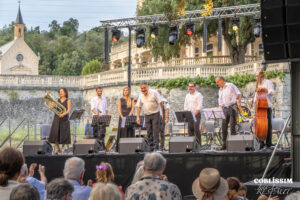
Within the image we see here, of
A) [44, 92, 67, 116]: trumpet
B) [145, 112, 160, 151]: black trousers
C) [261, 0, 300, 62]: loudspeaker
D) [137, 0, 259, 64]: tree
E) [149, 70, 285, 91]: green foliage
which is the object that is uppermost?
[137, 0, 259, 64]: tree

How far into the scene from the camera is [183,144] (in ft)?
38.3

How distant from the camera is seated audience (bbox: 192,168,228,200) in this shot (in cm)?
518

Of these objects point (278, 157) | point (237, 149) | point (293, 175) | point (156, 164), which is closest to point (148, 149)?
point (237, 149)

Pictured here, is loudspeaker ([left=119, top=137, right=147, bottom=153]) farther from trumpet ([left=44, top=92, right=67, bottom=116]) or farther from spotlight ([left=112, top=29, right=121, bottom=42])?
spotlight ([left=112, top=29, right=121, bottom=42])

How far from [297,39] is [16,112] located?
30.9 meters

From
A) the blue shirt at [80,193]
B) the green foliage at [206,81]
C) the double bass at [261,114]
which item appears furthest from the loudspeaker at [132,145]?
the green foliage at [206,81]

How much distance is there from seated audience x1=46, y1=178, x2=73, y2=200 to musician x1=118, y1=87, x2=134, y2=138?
29.7 ft

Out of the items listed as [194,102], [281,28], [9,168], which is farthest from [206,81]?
[9,168]

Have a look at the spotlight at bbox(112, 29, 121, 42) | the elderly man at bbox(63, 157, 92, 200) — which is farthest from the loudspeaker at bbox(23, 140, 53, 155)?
the spotlight at bbox(112, 29, 121, 42)

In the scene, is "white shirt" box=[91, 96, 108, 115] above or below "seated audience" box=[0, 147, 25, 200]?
above

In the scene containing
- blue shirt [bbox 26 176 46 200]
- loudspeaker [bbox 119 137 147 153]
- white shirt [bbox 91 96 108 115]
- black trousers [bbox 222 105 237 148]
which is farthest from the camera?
white shirt [bbox 91 96 108 115]

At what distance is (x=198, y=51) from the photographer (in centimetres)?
4594

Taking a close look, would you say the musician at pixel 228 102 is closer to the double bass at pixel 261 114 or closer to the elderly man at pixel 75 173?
the double bass at pixel 261 114

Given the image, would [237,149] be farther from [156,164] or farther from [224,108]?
[156,164]
